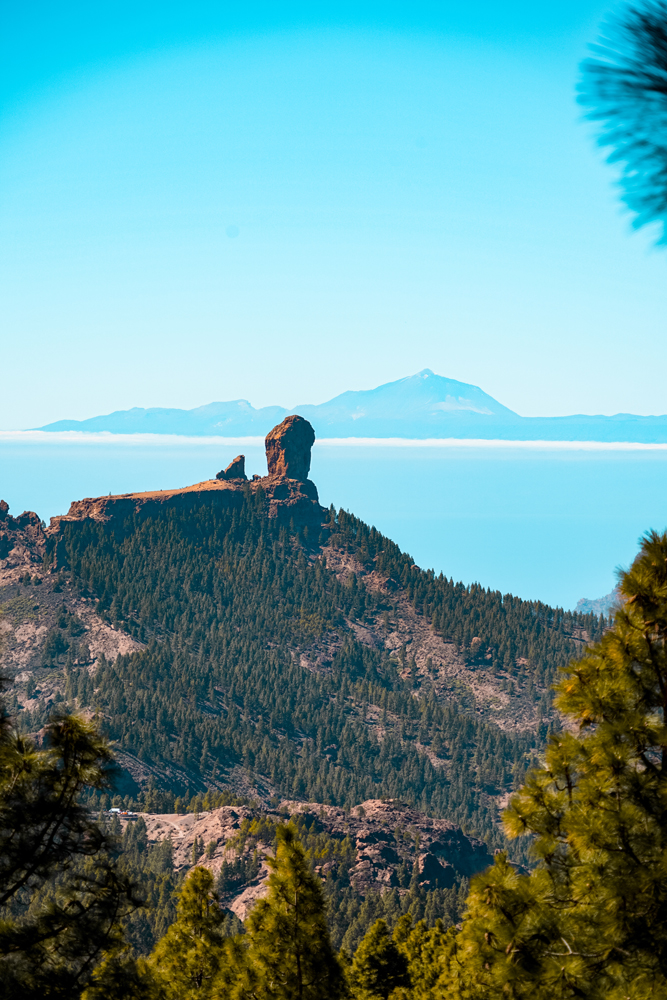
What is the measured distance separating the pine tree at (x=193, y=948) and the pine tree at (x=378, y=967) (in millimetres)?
24739

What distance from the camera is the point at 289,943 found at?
22.3m

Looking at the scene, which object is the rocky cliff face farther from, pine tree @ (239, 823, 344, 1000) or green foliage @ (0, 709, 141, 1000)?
green foliage @ (0, 709, 141, 1000)

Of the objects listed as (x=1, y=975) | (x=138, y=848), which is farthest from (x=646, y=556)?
(x=138, y=848)

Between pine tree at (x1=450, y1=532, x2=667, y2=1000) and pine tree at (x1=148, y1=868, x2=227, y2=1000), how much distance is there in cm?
1662

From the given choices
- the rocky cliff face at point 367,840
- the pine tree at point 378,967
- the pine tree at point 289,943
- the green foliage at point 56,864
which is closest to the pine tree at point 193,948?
the pine tree at point 289,943

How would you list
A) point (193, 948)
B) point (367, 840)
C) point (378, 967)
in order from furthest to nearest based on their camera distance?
point (367, 840) → point (378, 967) → point (193, 948)

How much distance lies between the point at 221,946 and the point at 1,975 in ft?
Answer: 52.4

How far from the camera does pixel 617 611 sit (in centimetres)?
1279

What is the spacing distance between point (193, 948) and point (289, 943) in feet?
22.4

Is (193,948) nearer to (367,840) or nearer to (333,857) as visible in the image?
(333,857)

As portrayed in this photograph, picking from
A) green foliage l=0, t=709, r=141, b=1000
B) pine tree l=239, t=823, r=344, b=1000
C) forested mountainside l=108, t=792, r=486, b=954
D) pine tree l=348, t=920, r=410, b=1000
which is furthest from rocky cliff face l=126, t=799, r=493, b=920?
green foliage l=0, t=709, r=141, b=1000

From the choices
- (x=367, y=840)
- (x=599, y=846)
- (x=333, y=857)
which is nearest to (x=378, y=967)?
(x=599, y=846)

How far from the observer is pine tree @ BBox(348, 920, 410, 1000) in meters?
48.9

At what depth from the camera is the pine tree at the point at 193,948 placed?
88.1 feet
